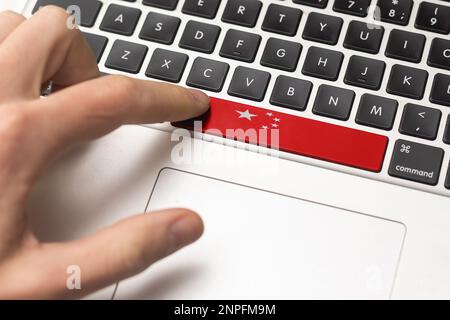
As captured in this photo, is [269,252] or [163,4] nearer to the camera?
[269,252]

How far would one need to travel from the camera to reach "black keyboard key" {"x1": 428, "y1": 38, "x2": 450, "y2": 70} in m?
0.55

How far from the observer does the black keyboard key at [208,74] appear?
0.55m

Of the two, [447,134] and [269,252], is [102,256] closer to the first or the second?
[269,252]

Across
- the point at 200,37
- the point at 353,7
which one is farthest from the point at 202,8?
the point at 353,7

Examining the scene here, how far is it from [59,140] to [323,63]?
0.24 m

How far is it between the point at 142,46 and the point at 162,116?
0.31 ft

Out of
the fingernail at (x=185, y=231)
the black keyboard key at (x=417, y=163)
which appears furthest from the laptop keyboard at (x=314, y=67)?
the fingernail at (x=185, y=231)

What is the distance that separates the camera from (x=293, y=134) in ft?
1.73

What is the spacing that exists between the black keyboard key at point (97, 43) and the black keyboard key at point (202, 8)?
0.27 ft

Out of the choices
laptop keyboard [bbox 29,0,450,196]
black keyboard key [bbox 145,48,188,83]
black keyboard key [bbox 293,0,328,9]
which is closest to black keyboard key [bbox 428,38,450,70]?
laptop keyboard [bbox 29,0,450,196]

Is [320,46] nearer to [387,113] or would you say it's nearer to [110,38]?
[387,113]
